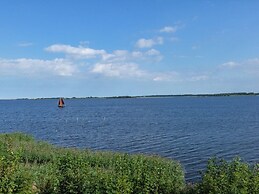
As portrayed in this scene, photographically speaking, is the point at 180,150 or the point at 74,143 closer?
the point at 180,150

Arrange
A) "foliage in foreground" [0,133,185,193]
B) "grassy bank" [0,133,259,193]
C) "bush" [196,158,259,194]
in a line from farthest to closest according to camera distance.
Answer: "foliage in foreground" [0,133,185,193] < "grassy bank" [0,133,259,193] < "bush" [196,158,259,194]

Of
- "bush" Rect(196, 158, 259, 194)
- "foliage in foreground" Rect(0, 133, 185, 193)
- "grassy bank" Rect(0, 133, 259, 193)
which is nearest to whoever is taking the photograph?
"bush" Rect(196, 158, 259, 194)

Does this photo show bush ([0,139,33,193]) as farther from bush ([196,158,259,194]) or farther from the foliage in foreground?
bush ([196,158,259,194])

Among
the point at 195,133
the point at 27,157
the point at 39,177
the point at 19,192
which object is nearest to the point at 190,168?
the point at 27,157

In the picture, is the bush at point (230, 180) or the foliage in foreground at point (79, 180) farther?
the foliage in foreground at point (79, 180)

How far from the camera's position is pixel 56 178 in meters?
12.9

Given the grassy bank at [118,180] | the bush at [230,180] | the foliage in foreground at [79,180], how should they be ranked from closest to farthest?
the bush at [230,180] < the grassy bank at [118,180] < the foliage in foreground at [79,180]

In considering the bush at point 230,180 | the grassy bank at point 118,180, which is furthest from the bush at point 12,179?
the bush at point 230,180

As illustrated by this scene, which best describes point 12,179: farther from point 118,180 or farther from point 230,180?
point 230,180

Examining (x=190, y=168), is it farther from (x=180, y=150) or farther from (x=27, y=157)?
(x=27, y=157)

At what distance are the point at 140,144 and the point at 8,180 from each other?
31.4 m

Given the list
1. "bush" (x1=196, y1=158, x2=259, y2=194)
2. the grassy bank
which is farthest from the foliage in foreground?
"bush" (x1=196, y1=158, x2=259, y2=194)

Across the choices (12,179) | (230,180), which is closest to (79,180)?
(12,179)

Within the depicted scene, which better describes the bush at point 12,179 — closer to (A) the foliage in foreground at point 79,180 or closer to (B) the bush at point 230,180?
(A) the foliage in foreground at point 79,180
